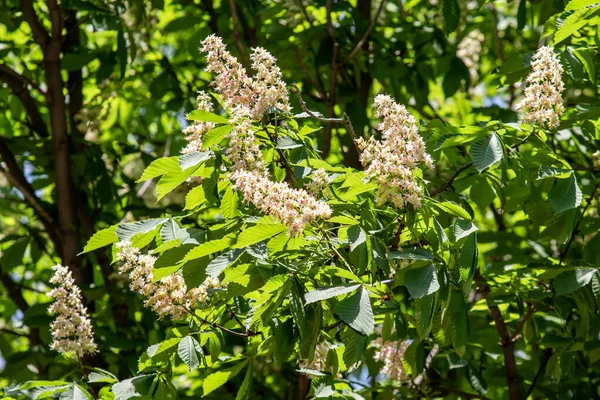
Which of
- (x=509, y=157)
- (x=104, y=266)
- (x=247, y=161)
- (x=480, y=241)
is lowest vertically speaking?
(x=480, y=241)

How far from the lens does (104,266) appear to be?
4500 mm

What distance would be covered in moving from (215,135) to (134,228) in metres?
0.40

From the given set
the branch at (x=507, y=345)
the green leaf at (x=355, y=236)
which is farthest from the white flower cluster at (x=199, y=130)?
the branch at (x=507, y=345)

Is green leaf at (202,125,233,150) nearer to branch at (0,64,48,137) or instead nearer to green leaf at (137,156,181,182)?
green leaf at (137,156,181,182)

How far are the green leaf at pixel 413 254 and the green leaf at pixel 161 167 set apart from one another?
63 cm

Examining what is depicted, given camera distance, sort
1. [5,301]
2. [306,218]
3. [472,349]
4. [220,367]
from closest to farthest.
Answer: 1. [306,218]
2. [220,367]
3. [472,349]
4. [5,301]

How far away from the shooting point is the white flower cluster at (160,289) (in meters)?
2.40

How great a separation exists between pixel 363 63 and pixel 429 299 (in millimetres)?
2310

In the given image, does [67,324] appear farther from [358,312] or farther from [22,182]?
[22,182]

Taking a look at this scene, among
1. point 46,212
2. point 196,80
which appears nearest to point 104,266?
point 46,212

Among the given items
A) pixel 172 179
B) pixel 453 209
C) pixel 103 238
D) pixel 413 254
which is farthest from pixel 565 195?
pixel 103 238

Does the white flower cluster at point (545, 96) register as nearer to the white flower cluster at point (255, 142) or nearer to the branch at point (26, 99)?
the white flower cluster at point (255, 142)

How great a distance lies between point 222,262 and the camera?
7.38ft

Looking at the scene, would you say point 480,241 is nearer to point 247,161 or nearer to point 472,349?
point 472,349
